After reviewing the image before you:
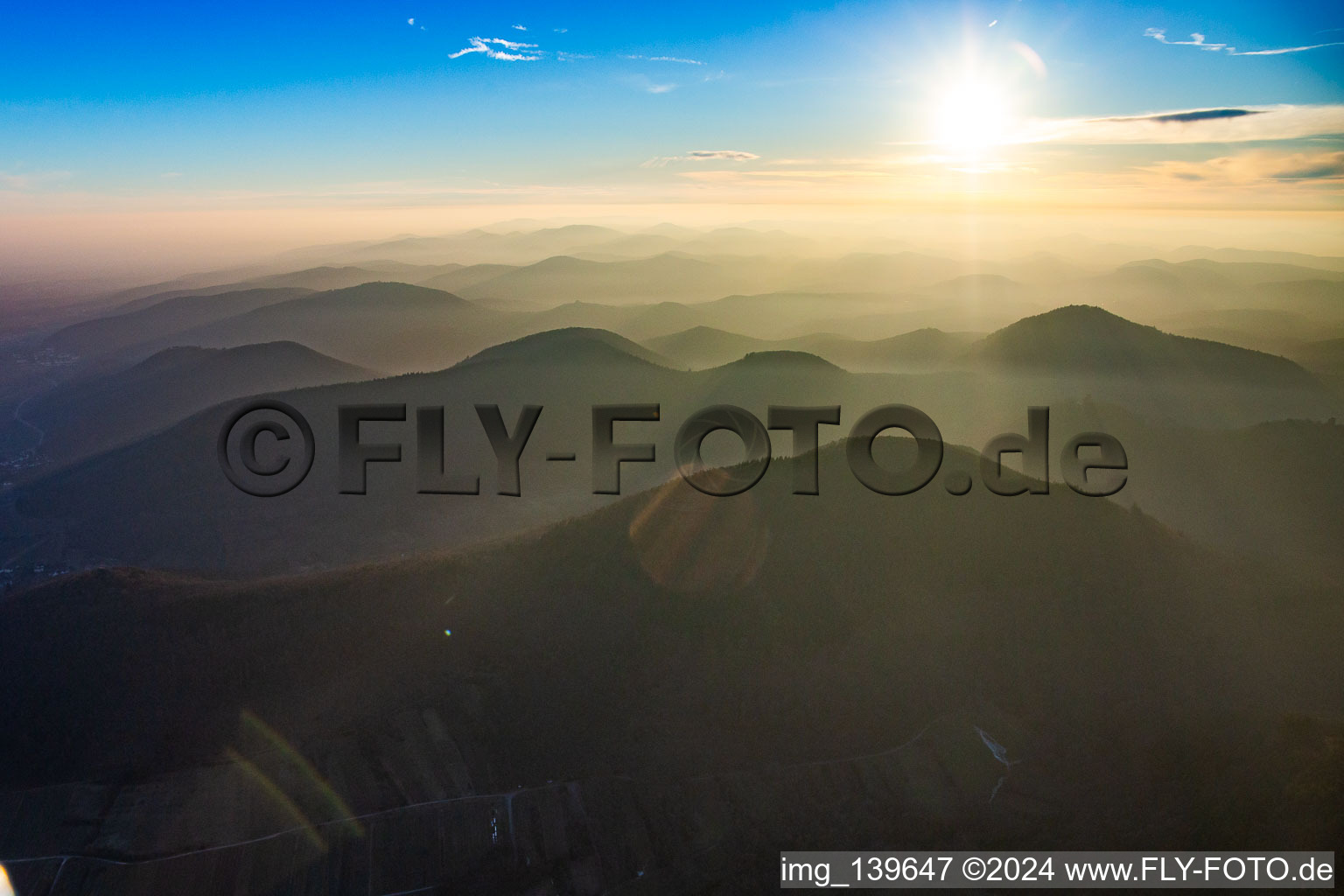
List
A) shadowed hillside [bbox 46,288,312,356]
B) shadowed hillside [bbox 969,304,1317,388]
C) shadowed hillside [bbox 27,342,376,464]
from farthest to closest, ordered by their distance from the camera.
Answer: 1. shadowed hillside [bbox 46,288,312,356]
2. shadowed hillside [bbox 969,304,1317,388]
3. shadowed hillside [bbox 27,342,376,464]

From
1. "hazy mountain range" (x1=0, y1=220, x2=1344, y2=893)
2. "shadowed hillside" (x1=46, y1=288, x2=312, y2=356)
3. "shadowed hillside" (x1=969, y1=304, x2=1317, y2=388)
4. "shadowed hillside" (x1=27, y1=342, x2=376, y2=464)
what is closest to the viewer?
"hazy mountain range" (x1=0, y1=220, x2=1344, y2=893)

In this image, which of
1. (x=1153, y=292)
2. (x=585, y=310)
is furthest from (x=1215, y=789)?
(x=1153, y=292)

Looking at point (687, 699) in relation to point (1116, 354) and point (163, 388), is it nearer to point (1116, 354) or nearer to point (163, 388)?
point (1116, 354)

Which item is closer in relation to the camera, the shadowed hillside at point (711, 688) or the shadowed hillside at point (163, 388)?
the shadowed hillside at point (711, 688)

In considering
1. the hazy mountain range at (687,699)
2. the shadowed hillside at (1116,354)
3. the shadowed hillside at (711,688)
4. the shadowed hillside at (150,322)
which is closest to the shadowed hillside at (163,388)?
the shadowed hillside at (150,322)

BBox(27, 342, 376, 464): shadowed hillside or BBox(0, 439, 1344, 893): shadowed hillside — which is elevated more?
BBox(27, 342, 376, 464): shadowed hillside

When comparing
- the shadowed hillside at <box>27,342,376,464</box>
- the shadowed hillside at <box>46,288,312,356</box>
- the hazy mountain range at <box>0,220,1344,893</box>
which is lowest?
the hazy mountain range at <box>0,220,1344,893</box>

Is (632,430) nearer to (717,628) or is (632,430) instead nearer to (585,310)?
(717,628)

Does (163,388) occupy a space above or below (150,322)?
below

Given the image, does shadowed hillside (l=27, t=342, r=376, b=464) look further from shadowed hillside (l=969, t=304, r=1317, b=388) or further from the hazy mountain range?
shadowed hillside (l=969, t=304, r=1317, b=388)

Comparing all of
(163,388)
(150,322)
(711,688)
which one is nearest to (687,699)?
(711,688)

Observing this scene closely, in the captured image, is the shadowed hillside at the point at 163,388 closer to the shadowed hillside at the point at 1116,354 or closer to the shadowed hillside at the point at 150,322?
the shadowed hillside at the point at 150,322

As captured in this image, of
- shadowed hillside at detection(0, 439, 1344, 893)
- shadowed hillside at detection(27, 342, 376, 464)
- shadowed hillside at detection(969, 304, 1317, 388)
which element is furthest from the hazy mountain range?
shadowed hillside at detection(27, 342, 376, 464)
